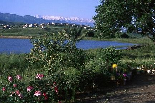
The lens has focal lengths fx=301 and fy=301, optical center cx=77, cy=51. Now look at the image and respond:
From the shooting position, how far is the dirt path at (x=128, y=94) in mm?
10539

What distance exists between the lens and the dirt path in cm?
1054

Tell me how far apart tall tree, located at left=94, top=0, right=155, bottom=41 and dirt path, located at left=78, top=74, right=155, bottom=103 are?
26.3 ft

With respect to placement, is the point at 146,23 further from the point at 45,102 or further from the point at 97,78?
the point at 45,102

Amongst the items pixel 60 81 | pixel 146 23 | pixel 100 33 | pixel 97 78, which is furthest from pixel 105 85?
pixel 100 33

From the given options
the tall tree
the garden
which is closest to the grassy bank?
the garden

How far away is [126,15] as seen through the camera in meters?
22.5

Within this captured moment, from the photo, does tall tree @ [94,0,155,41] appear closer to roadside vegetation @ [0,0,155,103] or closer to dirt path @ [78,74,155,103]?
roadside vegetation @ [0,0,155,103]

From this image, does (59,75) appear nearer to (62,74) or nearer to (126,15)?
(62,74)

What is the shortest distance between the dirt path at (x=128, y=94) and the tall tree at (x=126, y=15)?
8031mm

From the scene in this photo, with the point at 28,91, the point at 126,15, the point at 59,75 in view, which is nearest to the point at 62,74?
the point at 59,75

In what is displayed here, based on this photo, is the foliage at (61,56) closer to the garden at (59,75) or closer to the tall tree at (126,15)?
the garden at (59,75)

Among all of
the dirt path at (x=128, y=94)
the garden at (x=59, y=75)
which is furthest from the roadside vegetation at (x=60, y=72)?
the dirt path at (x=128, y=94)

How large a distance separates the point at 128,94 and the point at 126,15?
38.9ft

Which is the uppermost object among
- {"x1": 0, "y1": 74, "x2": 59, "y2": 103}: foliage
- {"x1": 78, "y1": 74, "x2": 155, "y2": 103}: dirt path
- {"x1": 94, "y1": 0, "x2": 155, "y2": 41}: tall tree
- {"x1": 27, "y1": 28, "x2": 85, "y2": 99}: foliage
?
{"x1": 94, "y1": 0, "x2": 155, "y2": 41}: tall tree
